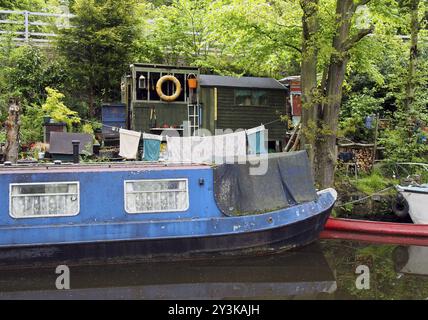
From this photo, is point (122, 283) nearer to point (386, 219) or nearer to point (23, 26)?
point (386, 219)

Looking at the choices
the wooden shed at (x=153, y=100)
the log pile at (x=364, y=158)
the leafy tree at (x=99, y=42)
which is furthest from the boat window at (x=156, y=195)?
the leafy tree at (x=99, y=42)

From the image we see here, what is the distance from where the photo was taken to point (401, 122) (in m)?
14.9

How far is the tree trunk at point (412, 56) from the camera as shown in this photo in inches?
573

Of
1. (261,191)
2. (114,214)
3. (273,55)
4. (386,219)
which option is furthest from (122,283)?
(273,55)

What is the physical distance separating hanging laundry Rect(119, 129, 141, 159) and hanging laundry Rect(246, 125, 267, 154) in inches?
134

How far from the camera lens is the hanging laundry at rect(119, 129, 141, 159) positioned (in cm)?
1388

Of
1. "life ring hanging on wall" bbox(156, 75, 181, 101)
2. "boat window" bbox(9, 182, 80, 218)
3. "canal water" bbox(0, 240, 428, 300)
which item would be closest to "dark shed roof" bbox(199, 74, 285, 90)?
"life ring hanging on wall" bbox(156, 75, 181, 101)

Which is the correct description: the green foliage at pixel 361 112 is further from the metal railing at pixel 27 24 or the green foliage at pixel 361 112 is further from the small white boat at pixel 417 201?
the metal railing at pixel 27 24

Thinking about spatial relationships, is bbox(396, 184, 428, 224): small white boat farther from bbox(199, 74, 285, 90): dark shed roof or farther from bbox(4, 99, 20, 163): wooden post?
bbox(4, 99, 20, 163): wooden post

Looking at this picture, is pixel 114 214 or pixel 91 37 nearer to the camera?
pixel 114 214

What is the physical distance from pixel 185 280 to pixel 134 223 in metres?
1.48

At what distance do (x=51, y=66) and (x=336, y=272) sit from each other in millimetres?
13300

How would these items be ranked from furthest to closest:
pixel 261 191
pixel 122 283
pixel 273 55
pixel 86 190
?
1. pixel 273 55
2. pixel 261 191
3. pixel 86 190
4. pixel 122 283

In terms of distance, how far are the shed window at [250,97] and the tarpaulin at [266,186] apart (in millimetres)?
6230
